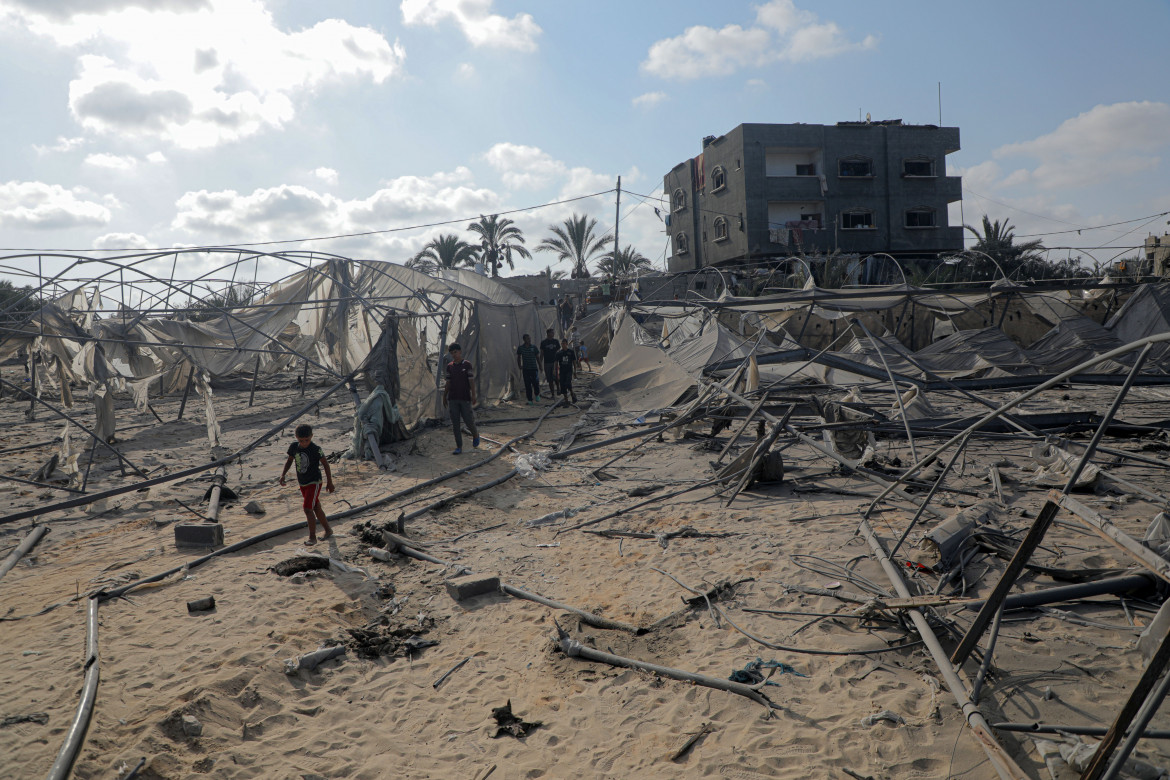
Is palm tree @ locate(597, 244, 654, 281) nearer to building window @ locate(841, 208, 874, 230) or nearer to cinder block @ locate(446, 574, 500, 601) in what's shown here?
building window @ locate(841, 208, 874, 230)

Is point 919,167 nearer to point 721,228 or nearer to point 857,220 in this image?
point 857,220

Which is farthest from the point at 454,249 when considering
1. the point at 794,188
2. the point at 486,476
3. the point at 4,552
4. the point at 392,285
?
the point at 4,552

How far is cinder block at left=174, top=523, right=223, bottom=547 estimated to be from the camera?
6.91m

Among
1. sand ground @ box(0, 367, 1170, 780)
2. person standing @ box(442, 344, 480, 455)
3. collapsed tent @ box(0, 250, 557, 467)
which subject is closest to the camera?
sand ground @ box(0, 367, 1170, 780)

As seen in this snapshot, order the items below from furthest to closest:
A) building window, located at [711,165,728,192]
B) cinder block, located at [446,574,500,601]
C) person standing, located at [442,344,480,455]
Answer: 1. building window, located at [711,165,728,192]
2. person standing, located at [442,344,480,455]
3. cinder block, located at [446,574,500,601]

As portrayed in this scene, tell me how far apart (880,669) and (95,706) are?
15.4ft

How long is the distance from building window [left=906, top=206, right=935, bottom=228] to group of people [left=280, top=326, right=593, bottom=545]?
923 inches

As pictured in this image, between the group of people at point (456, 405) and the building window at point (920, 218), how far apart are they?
23434 mm

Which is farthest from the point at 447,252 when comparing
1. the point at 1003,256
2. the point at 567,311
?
Result: the point at 1003,256

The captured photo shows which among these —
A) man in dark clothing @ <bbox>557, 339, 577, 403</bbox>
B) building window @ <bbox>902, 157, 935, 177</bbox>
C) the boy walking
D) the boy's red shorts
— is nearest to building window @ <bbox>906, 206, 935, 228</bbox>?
building window @ <bbox>902, 157, 935, 177</bbox>

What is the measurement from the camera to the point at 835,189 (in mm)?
34719

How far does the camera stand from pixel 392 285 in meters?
16.1

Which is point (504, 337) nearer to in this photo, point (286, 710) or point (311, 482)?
point (311, 482)

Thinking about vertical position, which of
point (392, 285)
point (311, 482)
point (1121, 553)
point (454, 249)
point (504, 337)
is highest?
point (454, 249)
